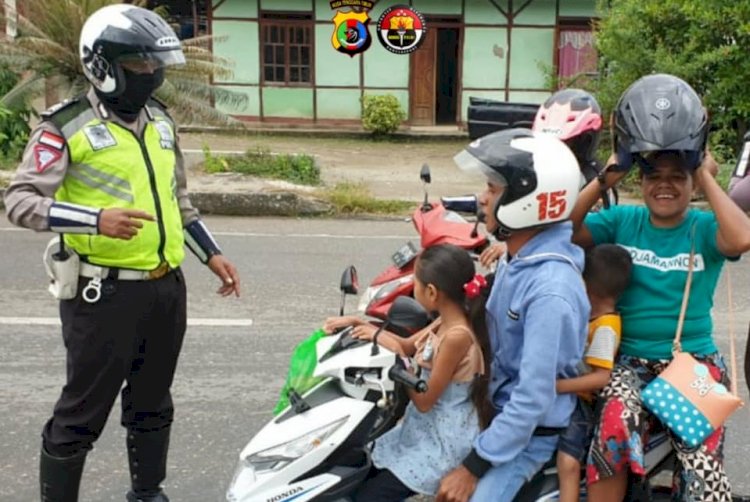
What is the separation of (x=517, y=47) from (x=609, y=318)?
18175 millimetres

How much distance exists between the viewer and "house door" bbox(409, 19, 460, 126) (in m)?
20.3

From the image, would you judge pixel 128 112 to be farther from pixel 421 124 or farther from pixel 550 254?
pixel 421 124

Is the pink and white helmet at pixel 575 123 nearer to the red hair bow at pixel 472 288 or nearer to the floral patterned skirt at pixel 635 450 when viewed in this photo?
the red hair bow at pixel 472 288

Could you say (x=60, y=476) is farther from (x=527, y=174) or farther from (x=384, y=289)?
(x=527, y=174)

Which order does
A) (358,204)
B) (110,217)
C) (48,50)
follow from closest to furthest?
(110,217) → (358,204) → (48,50)

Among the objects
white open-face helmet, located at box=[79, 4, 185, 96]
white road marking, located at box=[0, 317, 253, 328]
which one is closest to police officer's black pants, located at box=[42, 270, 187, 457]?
white open-face helmet, located at box=[79, 4, 185, 96]

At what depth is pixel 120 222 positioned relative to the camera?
297 centimetres

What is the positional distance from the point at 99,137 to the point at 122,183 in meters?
0.17

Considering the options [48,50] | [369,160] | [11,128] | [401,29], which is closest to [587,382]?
[48,50]

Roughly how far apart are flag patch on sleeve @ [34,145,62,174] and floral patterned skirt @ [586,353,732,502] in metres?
1.85

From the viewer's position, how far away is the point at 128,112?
3.24 meters

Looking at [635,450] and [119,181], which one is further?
[119,181]

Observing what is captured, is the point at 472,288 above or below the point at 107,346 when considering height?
above

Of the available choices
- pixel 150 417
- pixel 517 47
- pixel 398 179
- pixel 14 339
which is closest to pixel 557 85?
pixel 517 47
